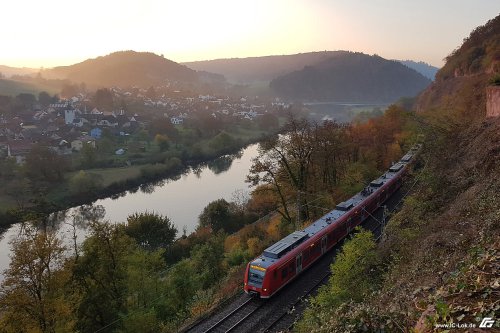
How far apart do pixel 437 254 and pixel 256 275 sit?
8463mm

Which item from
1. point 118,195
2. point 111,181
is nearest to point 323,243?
point 118,195

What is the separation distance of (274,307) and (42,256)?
10.7 m

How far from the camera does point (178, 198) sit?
2179 inches

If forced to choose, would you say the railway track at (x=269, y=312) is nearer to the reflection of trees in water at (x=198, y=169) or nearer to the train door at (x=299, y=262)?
the train door at (x=299, y=262)

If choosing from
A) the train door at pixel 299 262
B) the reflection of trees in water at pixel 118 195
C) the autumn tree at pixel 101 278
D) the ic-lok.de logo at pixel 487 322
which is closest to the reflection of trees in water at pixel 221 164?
the reflection of trees in water at pixel 118 195

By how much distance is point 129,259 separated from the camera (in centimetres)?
2089

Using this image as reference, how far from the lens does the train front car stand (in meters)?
18.0

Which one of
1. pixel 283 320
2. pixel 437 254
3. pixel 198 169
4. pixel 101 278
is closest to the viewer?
pixel 437 254

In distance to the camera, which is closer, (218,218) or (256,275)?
(256,275)

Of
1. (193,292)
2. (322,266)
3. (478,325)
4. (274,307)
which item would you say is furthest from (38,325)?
(478,325)

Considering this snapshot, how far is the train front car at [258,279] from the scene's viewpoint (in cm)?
1797

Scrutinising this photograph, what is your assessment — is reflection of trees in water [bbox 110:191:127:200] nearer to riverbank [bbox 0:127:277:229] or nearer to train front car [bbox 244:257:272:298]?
riverbank [bbox 0:127:277:229]

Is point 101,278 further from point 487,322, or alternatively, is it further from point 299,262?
point 487,322

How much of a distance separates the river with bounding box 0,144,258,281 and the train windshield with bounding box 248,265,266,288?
26740mm
